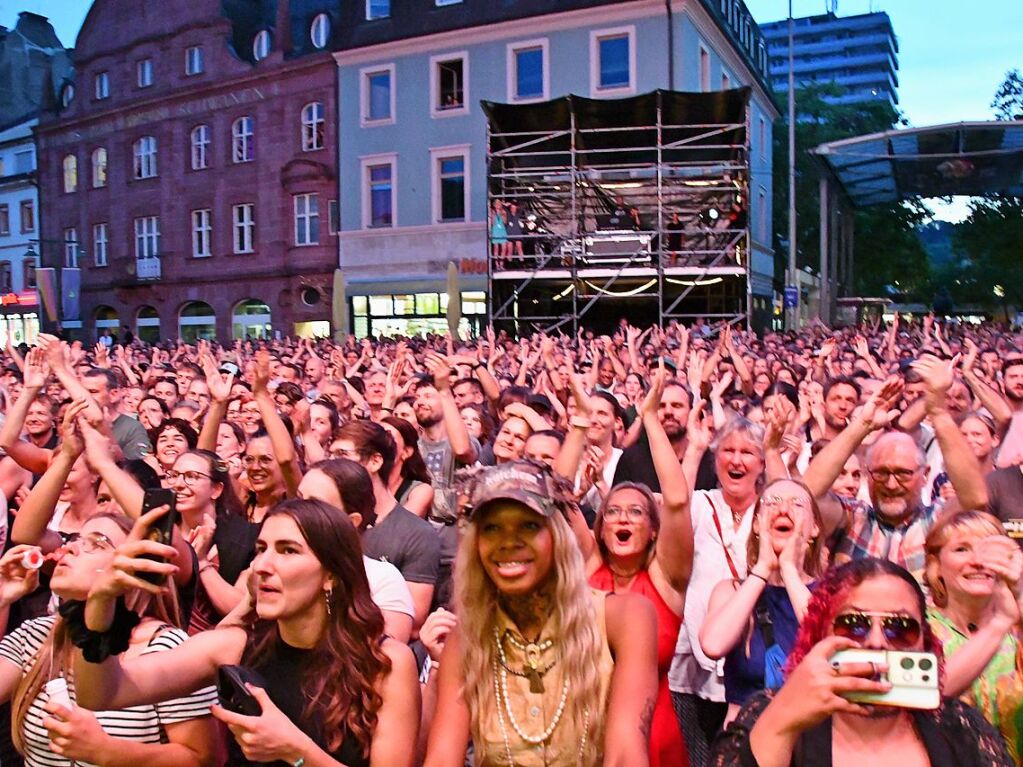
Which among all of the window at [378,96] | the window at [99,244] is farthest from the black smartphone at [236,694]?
the window at [99,244]

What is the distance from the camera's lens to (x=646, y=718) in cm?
234

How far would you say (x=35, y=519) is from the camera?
3.75 meters

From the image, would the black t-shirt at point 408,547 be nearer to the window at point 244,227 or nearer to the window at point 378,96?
the window at point 378,96

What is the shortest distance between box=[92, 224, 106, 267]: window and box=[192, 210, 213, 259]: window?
16.3 feet

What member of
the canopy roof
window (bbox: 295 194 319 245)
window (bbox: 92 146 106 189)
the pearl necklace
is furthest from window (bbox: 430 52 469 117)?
the pearl necklace

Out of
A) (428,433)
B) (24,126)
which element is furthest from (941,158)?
(24,126)

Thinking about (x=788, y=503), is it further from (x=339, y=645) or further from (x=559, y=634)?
(x=339, y=645)

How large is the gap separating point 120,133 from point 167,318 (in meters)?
7.42

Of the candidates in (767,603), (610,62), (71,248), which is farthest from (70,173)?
(767,603)

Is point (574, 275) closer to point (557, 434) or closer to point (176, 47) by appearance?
point (557, 434)

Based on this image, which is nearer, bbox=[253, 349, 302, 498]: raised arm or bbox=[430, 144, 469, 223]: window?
bbox=[253, 349, 302, 498]: raised arm

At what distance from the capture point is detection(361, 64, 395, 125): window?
96.8 feet

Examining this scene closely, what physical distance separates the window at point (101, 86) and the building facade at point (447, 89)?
1142 centimetres

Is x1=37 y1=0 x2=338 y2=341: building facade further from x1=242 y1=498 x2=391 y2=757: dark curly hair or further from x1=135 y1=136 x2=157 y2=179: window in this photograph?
x1=242 y1=498 x2=391 y2=757: dark curly hair
